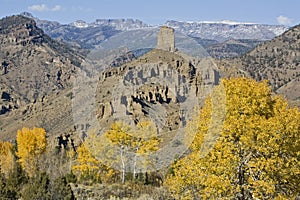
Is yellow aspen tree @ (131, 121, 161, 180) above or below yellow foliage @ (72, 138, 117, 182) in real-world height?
above

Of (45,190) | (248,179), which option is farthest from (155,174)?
(248,179)

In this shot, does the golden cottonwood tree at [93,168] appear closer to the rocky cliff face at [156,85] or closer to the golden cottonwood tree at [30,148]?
the golden cottonwood tree at [30,148]

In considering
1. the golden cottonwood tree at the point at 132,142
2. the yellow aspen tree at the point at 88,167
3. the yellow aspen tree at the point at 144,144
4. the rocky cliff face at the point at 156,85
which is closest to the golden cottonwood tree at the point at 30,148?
the yellow aspen tree at the point at 88,167

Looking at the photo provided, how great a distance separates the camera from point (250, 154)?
16.0 metres

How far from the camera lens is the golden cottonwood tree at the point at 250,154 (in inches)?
607

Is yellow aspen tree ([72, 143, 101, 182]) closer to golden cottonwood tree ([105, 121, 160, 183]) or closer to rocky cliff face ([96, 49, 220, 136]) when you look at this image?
golden cottonwood tree ([105, 121, 160, 183])

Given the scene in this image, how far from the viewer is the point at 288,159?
15.6 m

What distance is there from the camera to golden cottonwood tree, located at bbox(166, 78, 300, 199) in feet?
50.6

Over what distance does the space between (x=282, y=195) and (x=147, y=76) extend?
118 meters

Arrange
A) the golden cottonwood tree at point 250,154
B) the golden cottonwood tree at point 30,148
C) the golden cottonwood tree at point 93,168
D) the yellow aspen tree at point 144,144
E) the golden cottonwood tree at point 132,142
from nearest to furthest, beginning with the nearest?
1. the golden cottonwood tree at point 250,154
2. the golden cottonwood tree at point 132,142
3. the yellow aspen tree at point 144,144
4. the golden cottonwood tree at point 93,168
5. the golden cottonwood tree at point 30,148

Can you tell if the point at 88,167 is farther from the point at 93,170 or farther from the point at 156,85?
the point at 156,85

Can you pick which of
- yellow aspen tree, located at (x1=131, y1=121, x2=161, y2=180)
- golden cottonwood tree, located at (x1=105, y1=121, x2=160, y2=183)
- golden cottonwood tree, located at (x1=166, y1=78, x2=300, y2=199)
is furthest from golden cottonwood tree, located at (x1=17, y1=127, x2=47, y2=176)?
golden cottonwood tree, located at (x1=166, y1=78, x2=300, y2=199)

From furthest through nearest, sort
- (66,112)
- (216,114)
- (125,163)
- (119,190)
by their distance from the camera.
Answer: (66,112)
(125,163)
(119,190)
(216,114)

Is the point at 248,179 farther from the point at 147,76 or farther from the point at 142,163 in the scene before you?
the point at 147,76
